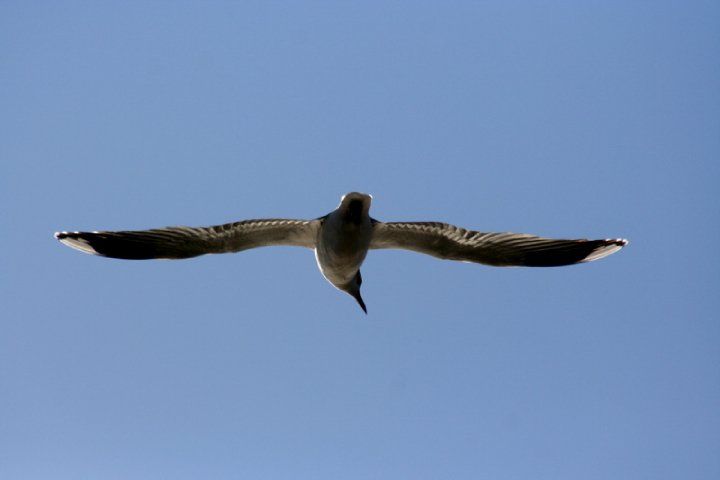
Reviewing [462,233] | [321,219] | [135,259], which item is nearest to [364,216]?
[321,219]

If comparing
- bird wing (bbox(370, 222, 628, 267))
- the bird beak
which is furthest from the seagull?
the bird beak

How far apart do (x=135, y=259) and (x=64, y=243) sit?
106 centimetres

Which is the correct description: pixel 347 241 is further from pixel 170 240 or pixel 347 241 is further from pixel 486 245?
pixel 170 240

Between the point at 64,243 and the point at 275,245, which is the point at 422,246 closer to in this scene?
the point at 275,245

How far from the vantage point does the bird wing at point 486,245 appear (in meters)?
10.1

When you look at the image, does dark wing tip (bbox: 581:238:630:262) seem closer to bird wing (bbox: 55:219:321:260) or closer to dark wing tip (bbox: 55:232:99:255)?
bird wing (bbox: 55:219:321:260)

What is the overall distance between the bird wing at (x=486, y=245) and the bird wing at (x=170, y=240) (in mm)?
1716

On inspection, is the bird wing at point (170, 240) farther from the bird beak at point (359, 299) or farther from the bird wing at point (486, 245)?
the bird beak at point (359, 299)

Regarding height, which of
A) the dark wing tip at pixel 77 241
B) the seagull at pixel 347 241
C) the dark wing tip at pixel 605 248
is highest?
the dark wing tip at pixel 77 241

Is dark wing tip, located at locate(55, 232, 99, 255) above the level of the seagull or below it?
above

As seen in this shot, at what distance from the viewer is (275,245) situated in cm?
1077

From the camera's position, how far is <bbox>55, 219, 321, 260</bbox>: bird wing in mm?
9930

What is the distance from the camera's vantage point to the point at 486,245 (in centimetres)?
1037

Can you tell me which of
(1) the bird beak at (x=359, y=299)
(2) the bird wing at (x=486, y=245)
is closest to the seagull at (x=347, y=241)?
(2) the bird wing at (x=486, y=245)
